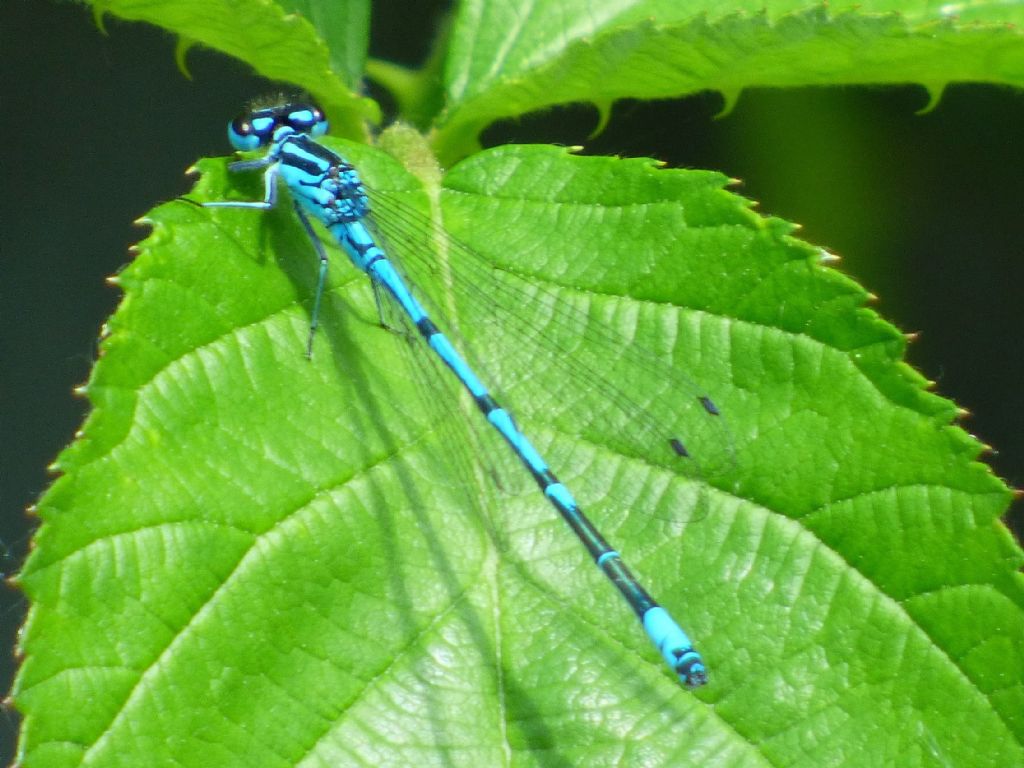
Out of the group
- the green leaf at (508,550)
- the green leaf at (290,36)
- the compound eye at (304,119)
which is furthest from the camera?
the compound eye at (304,119)

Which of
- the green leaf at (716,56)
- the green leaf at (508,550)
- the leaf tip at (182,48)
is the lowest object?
the green leaf at (508,550)

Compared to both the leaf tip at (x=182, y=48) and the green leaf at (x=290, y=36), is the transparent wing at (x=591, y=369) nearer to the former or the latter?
the green leaf at (x=290, y=36)

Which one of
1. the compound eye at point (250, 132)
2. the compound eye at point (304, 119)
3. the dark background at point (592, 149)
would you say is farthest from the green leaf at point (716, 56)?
the compound eye at point (250, 132)

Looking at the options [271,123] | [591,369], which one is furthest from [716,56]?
[271,123]

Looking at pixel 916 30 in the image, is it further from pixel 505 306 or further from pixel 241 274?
pixel 241 274

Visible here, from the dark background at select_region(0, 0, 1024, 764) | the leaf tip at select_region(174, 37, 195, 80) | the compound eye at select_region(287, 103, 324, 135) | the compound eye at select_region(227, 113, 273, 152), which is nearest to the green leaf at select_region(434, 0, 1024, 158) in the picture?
the dark background at select_region(0, 0, 1024, 764)

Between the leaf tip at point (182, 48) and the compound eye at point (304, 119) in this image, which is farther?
the compound eye at point (304, 119)

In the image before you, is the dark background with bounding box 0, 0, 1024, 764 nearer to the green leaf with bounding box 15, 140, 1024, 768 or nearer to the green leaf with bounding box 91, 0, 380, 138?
the green leaf with bounding box 91, 0, 380, 138

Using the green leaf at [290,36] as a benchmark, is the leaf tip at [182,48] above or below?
above
